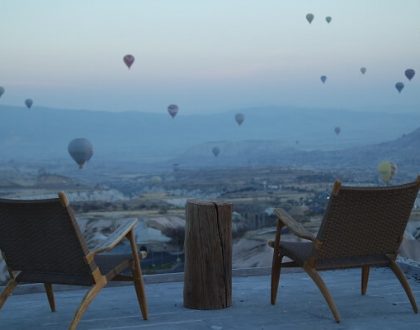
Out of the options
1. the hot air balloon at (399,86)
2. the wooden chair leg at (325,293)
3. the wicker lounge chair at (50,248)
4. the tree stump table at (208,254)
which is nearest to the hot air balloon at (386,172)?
the hot air balloon at (399,86)

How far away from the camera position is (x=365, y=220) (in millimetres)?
2994

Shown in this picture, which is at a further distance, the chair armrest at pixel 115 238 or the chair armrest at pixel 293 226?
the chair armrest at pixel 293 226

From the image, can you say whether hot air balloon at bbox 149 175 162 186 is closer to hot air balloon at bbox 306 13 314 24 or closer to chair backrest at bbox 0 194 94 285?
hot air balloon at bbox 306 13 314 24

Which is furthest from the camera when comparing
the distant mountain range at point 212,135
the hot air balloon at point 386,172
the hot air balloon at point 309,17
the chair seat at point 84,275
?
the distant mountain range at point 212,135

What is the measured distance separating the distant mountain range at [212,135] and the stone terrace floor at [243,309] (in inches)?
3107

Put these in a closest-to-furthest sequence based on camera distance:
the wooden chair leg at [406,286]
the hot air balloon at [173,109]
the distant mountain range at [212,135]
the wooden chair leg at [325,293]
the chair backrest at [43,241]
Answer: the chair backrest at [43,241]
the wooden chair leg at [325,293]
the wooden chair leg at [406,286]
the hot air balloon at [173,109]
the distant mountain range at [212,135]

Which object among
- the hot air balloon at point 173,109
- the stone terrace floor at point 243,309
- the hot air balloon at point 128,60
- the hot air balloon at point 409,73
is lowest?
the stone terrace floor at point 243,309

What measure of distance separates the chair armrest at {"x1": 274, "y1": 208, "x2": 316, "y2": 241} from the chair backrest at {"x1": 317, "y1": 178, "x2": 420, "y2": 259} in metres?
0.06

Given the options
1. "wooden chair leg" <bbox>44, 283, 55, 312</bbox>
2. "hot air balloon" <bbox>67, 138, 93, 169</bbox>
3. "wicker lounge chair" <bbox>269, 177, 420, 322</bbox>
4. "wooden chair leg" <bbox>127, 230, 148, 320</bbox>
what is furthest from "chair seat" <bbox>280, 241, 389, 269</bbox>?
"hot air balloon" <bbox>67, 138, 93, 169</bbox>

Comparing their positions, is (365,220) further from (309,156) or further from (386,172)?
(309,156)

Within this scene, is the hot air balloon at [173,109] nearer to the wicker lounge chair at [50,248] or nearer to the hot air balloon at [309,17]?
the hot air balloon at [309,17]

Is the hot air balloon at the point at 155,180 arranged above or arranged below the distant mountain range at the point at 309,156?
below

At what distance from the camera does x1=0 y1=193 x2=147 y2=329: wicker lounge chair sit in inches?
103

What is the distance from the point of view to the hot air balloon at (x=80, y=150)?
4722 cm
